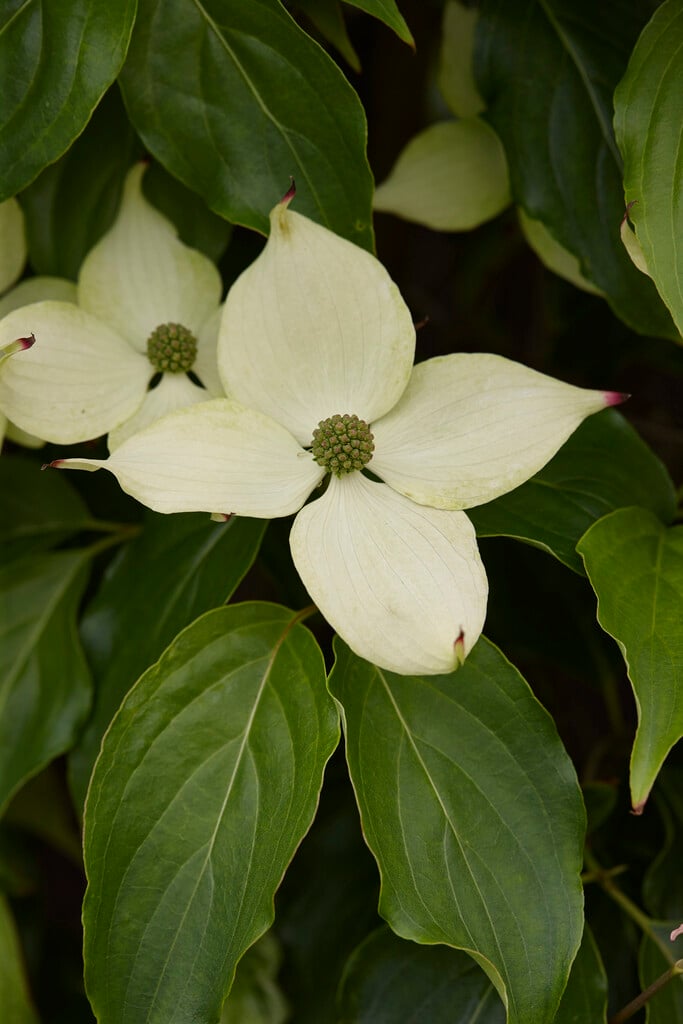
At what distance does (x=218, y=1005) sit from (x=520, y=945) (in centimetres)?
18

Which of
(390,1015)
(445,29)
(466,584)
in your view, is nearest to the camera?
(466,584)

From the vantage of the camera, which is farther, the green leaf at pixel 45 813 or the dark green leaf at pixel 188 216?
the green leaf at pixel 45 813

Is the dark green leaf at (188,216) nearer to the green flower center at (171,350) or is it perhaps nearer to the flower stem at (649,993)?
the green flower center at (171,350)

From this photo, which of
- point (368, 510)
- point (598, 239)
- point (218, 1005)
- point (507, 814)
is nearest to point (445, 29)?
point (598, 239)

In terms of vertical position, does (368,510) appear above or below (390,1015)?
above

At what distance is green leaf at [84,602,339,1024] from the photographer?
53 cm

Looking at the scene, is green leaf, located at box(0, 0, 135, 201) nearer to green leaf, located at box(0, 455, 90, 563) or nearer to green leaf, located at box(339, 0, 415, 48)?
green leaf, located at box(339, 0, 415, 48)

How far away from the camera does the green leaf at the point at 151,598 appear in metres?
0.64

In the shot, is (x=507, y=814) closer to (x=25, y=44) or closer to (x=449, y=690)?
(x=449, y=690)

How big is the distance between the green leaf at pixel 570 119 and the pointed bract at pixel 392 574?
0.25 m

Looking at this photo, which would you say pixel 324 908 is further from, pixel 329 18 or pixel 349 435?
pixel 329 18

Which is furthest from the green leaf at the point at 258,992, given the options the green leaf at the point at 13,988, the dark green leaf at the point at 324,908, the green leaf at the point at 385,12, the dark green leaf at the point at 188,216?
the green leaf at the point at 385,12

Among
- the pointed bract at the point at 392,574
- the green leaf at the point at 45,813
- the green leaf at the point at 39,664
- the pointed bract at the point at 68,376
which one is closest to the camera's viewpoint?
the pointed bract at the point at 392,574

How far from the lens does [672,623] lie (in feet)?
1.71
